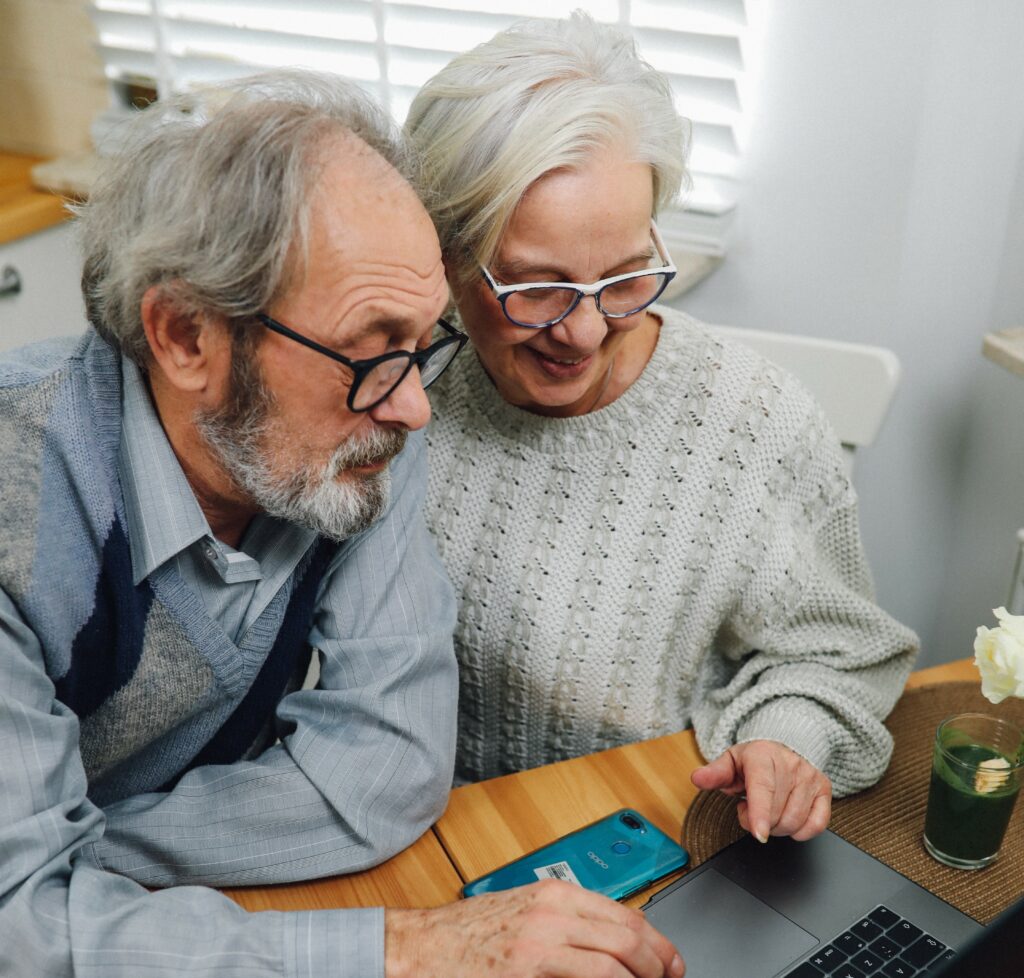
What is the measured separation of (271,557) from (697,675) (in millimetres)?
562

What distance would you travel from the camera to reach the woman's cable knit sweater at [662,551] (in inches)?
50.2

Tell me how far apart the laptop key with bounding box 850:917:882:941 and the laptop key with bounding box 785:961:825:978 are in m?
0.06

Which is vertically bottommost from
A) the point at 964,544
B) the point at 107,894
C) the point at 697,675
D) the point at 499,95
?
the point at 964,544

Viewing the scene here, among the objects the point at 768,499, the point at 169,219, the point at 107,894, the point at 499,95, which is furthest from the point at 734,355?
the point at 107,894

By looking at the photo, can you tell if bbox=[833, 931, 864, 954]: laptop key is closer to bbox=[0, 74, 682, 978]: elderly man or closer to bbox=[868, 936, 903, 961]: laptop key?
bbox=[868, 936, 903, 961]: laptop key

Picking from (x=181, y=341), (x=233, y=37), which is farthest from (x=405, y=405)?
(x=233, y=37)

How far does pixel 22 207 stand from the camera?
2.32 meters

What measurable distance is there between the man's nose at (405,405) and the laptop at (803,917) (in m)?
0.49

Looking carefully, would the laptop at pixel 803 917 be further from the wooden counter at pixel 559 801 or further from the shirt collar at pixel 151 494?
the shirt collar at pixel 151 494

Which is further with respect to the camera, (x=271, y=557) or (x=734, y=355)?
(x=734, y=355)

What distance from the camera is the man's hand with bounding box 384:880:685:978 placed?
0.87 metres

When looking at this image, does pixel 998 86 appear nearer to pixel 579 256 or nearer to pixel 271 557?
pixel 579 256

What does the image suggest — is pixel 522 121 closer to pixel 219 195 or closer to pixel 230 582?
pixel 219 195

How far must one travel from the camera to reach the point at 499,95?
113cm
